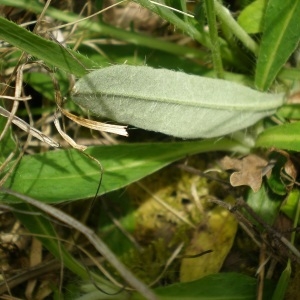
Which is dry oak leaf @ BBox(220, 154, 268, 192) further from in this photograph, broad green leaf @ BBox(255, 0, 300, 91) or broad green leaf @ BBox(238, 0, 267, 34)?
broad green leaf @ BBox(238, 0, 267, 34)

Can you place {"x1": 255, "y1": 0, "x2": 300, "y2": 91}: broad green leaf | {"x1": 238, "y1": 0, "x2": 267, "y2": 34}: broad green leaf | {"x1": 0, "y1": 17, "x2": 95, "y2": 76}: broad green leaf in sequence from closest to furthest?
{"x1": 0, "y1": 17, "x2": 95, "y2": 76}: broad green leaf < {"x1": 255, "y1": 0, "x2": 300, "y2": 91}: broad green leaf < {"x1": 238, "y1": 0, "x2": 267, "y2": 34}: broad green leaf

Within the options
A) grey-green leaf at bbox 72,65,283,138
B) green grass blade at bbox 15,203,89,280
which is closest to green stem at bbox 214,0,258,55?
grey-green leaf at bbox 72,65,283,138

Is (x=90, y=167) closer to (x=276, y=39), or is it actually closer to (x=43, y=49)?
(x=43, y=49)

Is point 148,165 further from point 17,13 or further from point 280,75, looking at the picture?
point 17,13

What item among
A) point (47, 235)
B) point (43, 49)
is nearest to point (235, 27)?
point (43, 49)

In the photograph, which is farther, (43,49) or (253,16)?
(253,16)

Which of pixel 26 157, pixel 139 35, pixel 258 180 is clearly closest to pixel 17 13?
pixel 139 35
